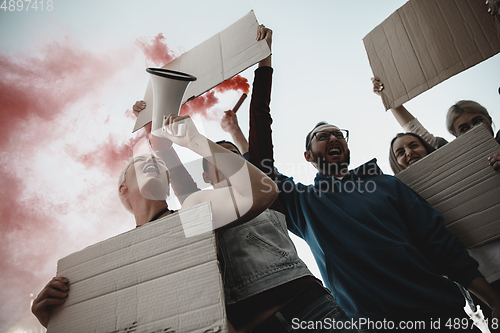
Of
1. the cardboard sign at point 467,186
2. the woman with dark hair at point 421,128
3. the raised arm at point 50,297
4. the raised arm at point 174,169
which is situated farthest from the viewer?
the woman with dark hair at point 421,128

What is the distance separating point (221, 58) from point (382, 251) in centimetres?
121

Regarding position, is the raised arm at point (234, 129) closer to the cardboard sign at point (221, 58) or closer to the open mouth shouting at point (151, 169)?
the cardboard sign at point (221, 58)

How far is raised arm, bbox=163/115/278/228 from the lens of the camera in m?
0.89

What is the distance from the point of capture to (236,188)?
93 cm

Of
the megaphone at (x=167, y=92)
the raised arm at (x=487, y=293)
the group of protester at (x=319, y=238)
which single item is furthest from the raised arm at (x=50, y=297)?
the raised arm at (x=487, y=293)

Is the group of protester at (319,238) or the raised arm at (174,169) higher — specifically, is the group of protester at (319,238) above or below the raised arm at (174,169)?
below

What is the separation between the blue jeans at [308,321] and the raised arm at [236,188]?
318mm

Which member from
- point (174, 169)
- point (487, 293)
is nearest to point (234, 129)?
point (174, 169)

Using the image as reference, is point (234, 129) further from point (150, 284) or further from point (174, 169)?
point (150, 284)

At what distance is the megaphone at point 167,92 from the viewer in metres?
1.44

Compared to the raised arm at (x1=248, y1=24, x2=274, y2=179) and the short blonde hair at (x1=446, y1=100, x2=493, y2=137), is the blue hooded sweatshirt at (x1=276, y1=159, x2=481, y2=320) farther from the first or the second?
the short blonde hair at (x1=446, y1=100, x2=493, y2=137)

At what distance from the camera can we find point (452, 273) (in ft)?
4.27

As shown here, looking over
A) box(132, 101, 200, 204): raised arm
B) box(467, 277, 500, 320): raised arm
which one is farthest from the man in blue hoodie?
box(132, 101, 200, 204): raised arm

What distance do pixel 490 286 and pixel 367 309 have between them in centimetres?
55
